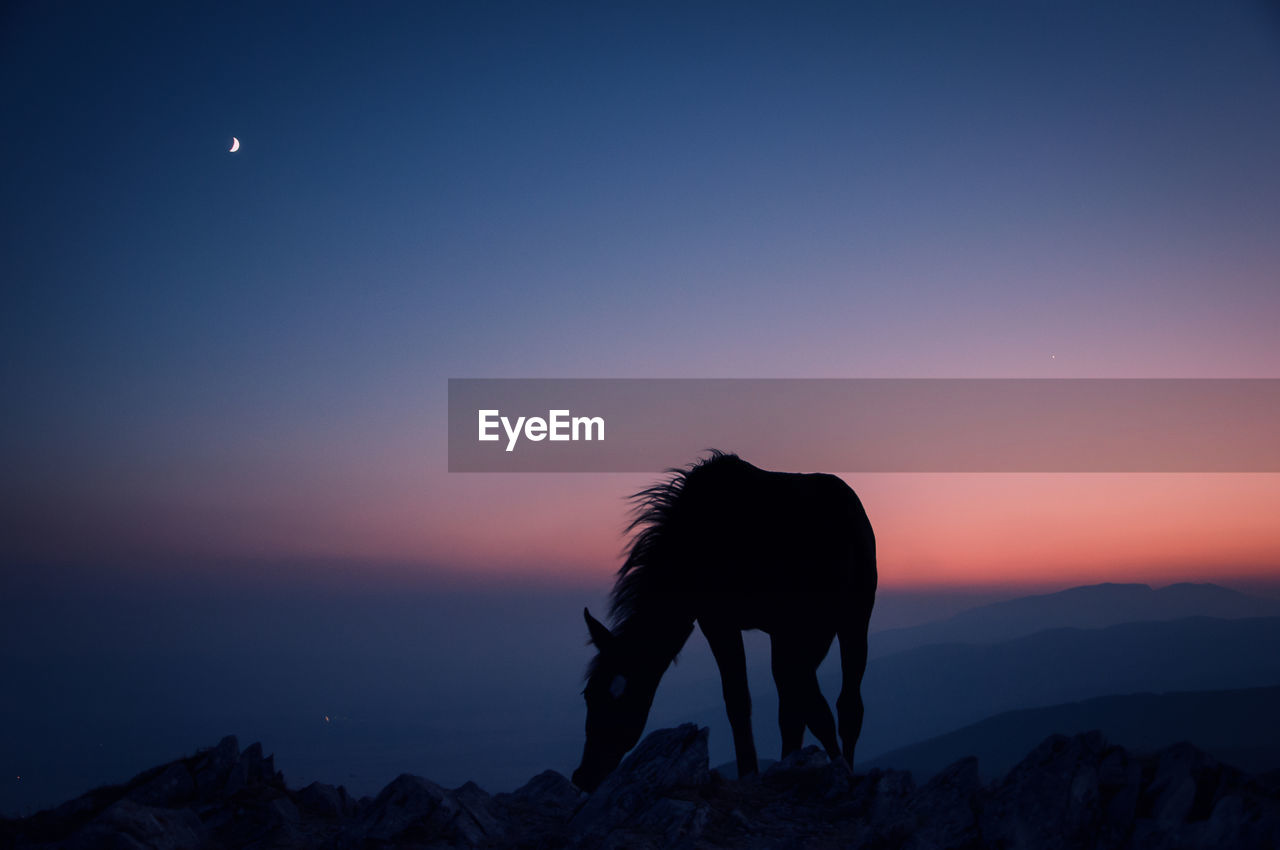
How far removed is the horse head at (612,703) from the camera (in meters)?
9.29

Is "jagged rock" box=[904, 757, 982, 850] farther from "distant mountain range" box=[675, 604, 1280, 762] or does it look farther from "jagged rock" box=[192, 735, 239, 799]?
"distant mountain range" box=[675, 604, 1280, 762]

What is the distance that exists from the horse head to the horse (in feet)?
0.04

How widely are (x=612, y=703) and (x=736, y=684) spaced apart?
1747mm

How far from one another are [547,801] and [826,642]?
4.41 metres

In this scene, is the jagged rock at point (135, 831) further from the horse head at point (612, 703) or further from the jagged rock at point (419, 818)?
the horse head at point (612, 703)

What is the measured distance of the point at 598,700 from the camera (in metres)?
9.50

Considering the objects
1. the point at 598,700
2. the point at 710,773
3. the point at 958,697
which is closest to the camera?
the point at 710,773

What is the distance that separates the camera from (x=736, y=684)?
9.88 m

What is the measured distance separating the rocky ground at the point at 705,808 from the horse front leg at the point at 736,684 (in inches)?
55.7

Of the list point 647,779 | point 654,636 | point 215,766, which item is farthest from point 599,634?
point 215,766

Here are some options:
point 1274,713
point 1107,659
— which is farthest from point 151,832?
point 1107,659

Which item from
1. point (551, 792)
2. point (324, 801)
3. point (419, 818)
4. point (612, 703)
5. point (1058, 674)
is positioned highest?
point (612, 703)

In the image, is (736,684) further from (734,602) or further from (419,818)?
(419,818)

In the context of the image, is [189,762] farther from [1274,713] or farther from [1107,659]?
[1107,659]
